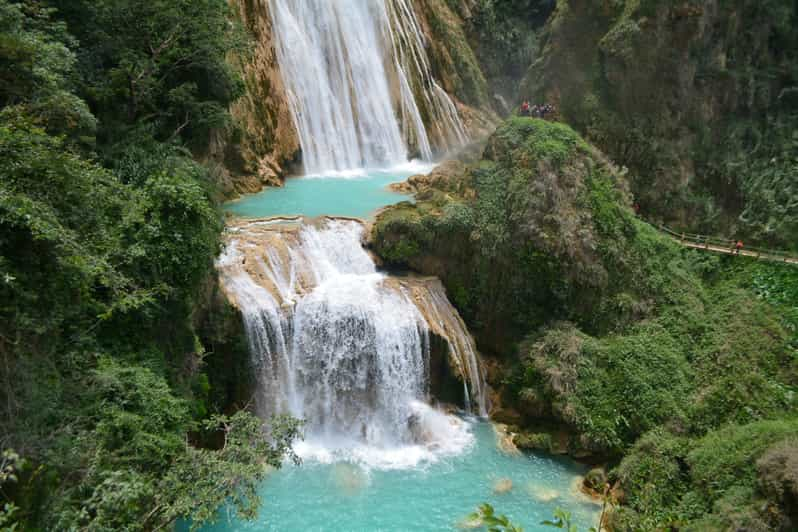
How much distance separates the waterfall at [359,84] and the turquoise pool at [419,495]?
14.0 meters

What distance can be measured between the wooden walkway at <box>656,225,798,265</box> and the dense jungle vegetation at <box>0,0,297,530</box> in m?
16.5

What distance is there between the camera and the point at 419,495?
12.4 metres

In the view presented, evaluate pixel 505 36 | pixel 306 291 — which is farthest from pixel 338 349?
pixel 505 36

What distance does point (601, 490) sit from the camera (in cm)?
1268

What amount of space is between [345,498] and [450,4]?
102ft

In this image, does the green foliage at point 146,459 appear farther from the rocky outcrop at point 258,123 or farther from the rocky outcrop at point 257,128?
the rocky outcrop at point 258,123

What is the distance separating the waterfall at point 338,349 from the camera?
13883 millimetres

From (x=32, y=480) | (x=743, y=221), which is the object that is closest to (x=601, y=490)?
(x=32, y=480)

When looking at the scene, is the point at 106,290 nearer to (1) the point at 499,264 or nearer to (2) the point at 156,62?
(2) the point at 156,62

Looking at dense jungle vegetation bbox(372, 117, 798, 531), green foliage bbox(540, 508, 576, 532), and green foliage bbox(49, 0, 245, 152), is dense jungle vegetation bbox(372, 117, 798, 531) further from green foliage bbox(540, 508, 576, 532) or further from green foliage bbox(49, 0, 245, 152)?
green foliage bbox(540, 508, 576, 532)

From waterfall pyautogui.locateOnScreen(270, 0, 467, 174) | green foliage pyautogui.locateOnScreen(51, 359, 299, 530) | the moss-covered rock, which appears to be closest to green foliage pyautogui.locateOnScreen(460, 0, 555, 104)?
waterfall pyautogui.locateOnScreen(270, 0, 467, 174)

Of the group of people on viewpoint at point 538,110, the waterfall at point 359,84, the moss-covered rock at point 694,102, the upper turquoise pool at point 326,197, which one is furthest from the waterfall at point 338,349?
the moss-covered rock at point 694,102

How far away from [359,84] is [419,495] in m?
19.5

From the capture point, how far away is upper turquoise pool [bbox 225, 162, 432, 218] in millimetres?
18516
